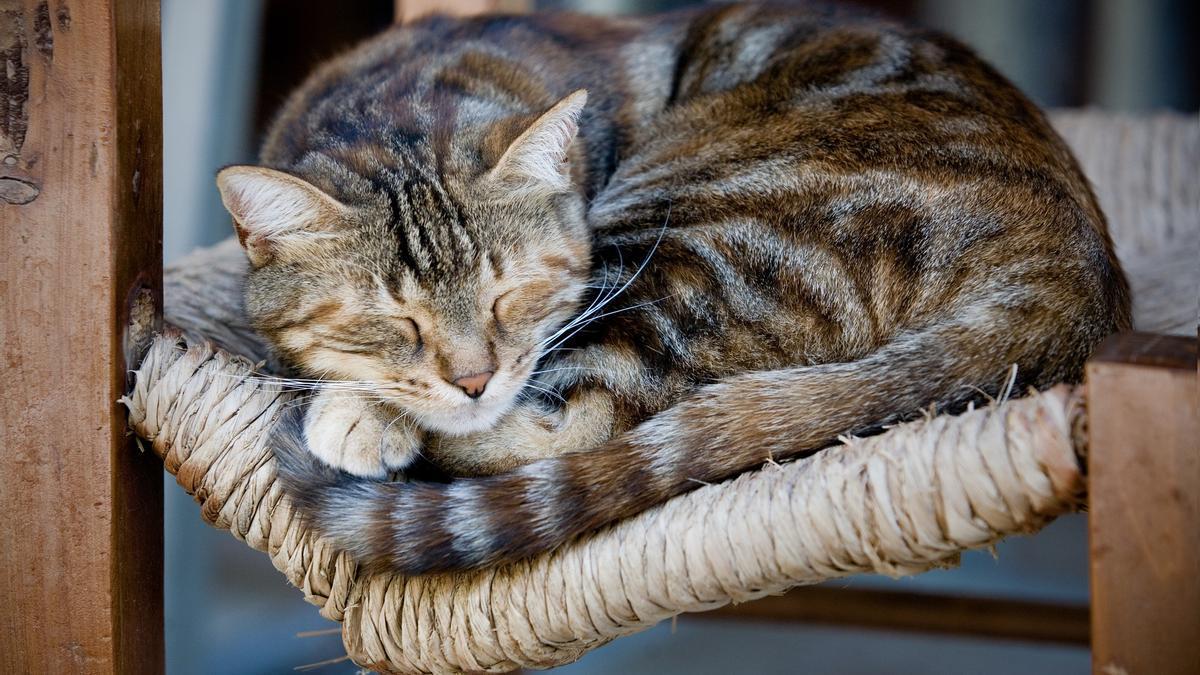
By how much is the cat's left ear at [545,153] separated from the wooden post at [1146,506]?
698 millimetres

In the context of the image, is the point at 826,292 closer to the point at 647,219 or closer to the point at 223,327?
the point at 647,219

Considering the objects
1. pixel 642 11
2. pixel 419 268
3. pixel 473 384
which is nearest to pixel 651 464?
pixel 473 384

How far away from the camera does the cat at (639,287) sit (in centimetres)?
110

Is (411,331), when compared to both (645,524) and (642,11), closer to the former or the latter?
(645,524)

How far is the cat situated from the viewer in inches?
43.1

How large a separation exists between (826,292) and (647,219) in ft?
0.99

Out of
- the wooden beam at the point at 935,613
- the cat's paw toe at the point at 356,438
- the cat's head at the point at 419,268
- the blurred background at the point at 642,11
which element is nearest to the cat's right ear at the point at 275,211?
the cat's head at the point at 419,268

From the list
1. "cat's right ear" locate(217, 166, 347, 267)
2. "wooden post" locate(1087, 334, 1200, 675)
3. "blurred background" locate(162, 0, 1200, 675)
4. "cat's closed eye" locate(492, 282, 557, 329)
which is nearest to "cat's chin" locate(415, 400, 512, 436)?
"cat's closed eye" locate(492, 282, 557, 329)

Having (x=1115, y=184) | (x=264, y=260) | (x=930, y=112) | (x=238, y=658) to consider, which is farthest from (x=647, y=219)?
(x=238, y=658)

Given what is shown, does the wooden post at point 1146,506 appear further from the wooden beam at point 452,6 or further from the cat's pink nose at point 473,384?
the wooden beam at point 452,6

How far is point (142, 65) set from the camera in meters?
1.16

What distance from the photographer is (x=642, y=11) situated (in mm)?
3240

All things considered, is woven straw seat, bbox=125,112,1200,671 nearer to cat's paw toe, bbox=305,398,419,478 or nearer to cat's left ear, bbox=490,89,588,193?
cat's paw toe, bbox=305,398,419,478

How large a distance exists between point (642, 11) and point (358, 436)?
2381mm
